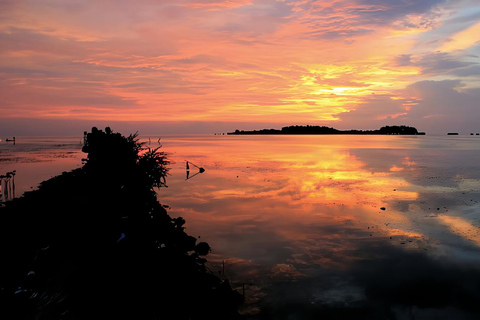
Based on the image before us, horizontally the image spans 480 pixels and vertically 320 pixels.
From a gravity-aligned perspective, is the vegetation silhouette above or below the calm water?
above

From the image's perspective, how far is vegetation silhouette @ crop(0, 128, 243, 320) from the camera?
877 centimetres

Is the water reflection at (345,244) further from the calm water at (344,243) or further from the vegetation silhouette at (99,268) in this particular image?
the vegetation silhouette at (99,268)

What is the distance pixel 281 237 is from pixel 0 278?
12718mm

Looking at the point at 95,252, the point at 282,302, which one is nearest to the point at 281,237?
the point at 282,302

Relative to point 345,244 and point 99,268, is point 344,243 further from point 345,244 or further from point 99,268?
point 99,268

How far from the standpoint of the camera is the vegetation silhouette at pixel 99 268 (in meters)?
8.77

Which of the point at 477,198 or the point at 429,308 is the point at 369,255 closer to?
the point at 429,308

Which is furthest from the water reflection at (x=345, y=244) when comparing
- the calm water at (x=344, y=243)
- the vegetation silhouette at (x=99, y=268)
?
the vegetation silhouette at (x=99, y=268)

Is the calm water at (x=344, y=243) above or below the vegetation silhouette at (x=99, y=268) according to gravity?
below

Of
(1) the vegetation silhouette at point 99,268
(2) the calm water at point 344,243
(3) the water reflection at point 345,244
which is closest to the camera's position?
(1) the vegetation silhouette at point 99,268

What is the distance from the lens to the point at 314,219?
2277 cm

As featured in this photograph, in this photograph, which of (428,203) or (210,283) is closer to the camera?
(210,283)

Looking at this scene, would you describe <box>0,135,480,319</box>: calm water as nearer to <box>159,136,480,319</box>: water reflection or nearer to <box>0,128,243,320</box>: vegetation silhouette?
<box>159,136,480,319</box>: water reflection

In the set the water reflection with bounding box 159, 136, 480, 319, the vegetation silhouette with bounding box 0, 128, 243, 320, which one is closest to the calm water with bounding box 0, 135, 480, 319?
the water reflection with bounding box 159, 136, 480, 319
